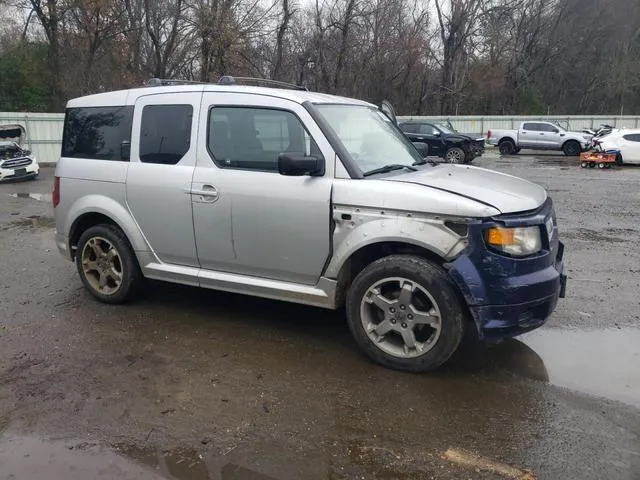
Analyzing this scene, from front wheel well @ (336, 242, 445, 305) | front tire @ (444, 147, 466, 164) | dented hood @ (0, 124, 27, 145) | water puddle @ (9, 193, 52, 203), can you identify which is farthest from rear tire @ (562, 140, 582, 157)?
front wheel well @ (336, 242, 445, 305)

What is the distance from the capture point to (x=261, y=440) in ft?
10.6

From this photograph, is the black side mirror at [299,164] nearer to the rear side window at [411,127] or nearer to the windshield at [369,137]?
the windshield at [369,137]

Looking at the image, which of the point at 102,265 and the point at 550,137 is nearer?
the point at 102,265

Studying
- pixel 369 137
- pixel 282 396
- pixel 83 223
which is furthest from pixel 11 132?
pixel 282 396

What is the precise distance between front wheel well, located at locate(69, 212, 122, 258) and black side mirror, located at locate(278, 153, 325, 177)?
6.80ft

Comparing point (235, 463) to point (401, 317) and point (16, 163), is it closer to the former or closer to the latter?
point (401, 317)

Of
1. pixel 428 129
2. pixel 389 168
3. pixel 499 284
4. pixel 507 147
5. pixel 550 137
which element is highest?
pixel 550 137

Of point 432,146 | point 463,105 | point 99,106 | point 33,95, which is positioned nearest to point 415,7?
point 463,105

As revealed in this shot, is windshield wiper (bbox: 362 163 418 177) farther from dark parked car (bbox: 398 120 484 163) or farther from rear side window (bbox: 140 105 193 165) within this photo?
dark parked car (bbox: 398 120 484 163)

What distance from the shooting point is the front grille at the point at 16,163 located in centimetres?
1642

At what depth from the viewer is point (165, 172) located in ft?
15.8

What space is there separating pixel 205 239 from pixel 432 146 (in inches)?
758

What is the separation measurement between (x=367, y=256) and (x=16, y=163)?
51.8ft

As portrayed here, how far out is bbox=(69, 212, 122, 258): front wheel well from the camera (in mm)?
5344
